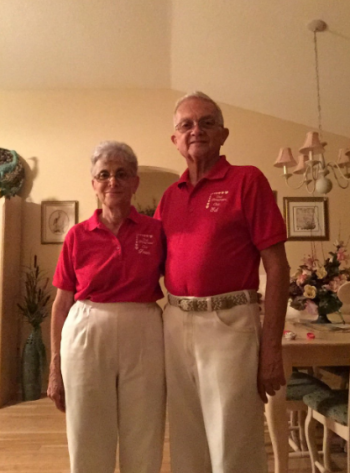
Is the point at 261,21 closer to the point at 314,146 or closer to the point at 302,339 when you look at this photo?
the point at 314,146

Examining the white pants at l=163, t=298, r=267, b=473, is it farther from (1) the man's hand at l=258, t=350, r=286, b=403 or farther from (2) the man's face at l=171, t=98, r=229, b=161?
(2) the man's face at l=171, t=98, r=229, b=161

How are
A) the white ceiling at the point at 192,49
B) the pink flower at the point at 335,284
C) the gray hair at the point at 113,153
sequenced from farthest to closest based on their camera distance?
the white ceiling at the point at 192,49 → the pink flower at the point at 335,284 → the gray hair at the point at 113,153

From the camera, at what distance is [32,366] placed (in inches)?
142

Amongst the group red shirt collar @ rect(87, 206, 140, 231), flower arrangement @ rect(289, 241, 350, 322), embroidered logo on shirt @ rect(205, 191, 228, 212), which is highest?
embroidered logo on shirt @ rect(205, 191, 228, 212)

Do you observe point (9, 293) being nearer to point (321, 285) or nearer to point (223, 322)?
point (321, 285)

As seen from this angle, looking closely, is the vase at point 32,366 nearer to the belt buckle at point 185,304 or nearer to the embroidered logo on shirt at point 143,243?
the embroidered logo on shirt at point 143,243

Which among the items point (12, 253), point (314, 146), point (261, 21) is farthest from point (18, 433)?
point (261, 21)

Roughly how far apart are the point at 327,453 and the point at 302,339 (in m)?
0.62

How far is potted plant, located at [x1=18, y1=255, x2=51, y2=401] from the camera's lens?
3582 mm

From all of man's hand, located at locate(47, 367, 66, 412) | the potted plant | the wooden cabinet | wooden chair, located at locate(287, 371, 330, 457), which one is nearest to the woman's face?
man's hand, located at locate(47, 367, 66, 412)

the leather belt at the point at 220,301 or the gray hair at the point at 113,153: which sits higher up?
the gray hair at the point at 113,153

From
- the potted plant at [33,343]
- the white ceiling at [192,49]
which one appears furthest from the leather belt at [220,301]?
the potted plant at [33,343]

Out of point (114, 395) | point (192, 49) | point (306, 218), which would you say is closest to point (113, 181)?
point (114, 395)

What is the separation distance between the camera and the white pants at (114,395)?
1212 millimetres
